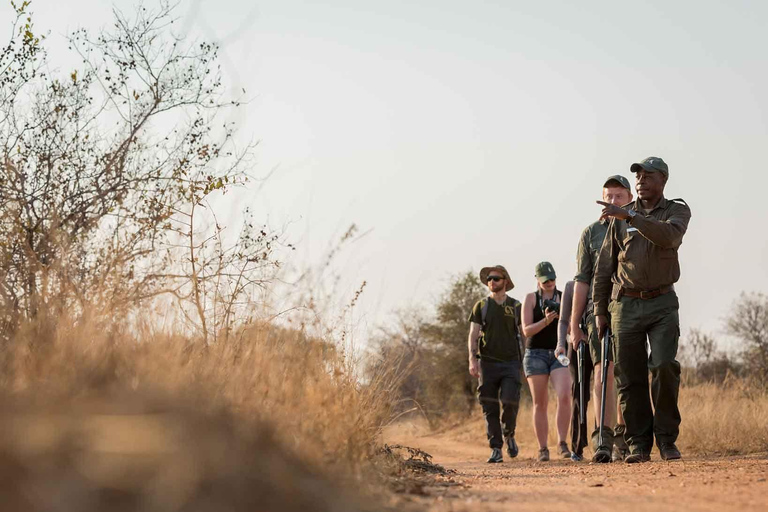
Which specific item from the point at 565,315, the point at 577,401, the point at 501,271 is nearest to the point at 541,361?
the point at 577,401

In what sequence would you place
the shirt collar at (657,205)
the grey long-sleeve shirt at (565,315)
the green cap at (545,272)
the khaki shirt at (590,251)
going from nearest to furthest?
the shirt collar at (657,205), the khaki shirt at (590,251), the grey long-sleeve shirt at (565,315), the green cap at (545,272)

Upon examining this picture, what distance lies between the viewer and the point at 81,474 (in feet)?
10.1

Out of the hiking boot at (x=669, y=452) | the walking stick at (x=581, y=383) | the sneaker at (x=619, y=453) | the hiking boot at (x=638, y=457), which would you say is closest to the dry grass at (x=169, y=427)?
the hiking boot at (x=638, y=457)

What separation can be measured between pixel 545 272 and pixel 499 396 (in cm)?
160

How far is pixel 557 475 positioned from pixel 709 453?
441 cm

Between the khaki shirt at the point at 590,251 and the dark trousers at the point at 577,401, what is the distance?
986mm

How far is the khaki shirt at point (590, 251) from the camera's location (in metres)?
9.29

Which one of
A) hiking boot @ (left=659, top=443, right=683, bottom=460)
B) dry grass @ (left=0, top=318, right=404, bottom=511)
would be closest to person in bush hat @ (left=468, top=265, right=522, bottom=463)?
hiking boot @ (left=659, top=443, right=683, bottom=460)

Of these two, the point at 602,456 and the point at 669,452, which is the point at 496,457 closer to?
the point at 602,456

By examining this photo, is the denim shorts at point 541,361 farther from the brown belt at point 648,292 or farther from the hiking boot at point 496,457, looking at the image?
the brown belt at point 648,292

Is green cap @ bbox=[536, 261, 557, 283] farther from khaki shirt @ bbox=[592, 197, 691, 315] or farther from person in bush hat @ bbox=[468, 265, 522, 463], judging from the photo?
khaki shirt @ bbox=[592, 197, 691, 315]

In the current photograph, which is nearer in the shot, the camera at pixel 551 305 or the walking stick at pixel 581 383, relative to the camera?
the walking stick at pixel 581 383

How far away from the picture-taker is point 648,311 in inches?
314

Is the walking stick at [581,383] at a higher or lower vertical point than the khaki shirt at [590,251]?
lower
